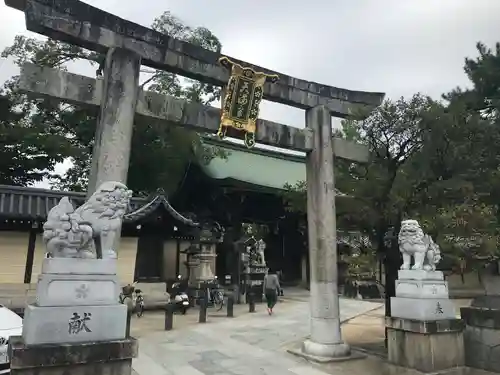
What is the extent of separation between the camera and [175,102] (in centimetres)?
738

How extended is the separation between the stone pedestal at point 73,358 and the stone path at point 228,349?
288 cm

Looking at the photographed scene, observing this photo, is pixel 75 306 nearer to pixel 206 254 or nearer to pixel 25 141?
pixel 206 254

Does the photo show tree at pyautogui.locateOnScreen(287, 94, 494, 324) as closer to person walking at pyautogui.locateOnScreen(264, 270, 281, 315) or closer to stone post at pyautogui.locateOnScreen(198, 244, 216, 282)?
person walking at pyautogui.locateOnScreen(264, 270, 281, 315)

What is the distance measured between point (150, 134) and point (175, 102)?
14.3m

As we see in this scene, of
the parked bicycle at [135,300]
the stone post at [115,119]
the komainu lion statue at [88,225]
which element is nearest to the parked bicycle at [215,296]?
the parked bicycle at [135,300]

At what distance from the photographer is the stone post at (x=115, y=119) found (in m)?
6.28

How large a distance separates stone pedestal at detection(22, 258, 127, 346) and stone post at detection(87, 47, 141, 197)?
213 cm

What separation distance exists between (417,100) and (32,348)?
806 centimetres

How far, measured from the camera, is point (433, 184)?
26.5 ft

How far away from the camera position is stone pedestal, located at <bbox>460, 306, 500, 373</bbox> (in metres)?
7.13

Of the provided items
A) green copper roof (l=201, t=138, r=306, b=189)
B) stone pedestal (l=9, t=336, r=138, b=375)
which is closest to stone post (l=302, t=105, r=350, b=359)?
stone pedestal (l=9, t=336, r=138, b=375)

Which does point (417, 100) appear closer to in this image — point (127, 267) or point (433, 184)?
point (433, 184)

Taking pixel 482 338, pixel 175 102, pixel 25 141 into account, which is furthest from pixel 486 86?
pixel 25 141

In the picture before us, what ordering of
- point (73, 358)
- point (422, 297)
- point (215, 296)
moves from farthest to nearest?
1. point (215, 296)
2. point (422, 297)
3. point (73, 358)
